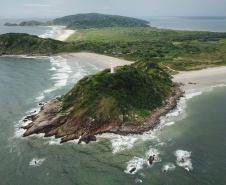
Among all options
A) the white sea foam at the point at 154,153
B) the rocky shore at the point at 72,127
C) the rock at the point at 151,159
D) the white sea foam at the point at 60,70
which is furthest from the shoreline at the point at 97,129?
the white sea foam at the point at 60,70

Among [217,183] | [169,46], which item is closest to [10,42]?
[169,46]

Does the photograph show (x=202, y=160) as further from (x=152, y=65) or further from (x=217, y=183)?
(x=152, y=65)

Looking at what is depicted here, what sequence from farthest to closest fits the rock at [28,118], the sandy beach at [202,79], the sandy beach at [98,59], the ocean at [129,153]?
Answer: the sandy beach at [98,59] → the sandy beach at [202,79] → the rock at [28,118] → the ocean at [129,153]

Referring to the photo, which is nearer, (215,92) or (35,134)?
(35,134)

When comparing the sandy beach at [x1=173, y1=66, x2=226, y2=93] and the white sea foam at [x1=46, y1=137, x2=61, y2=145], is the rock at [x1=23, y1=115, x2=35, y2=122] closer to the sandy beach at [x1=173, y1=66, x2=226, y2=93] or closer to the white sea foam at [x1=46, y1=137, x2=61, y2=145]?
the white sea foam at [x1=46, y1=137, x2=61, y2=145]

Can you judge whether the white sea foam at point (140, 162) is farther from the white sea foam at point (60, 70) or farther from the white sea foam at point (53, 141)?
the white sea foam at point (60, 70)

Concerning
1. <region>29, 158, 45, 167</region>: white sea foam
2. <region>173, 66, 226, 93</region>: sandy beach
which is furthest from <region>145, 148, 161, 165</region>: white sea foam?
<region>173, 66, 226, 93</region>: sandy beach
